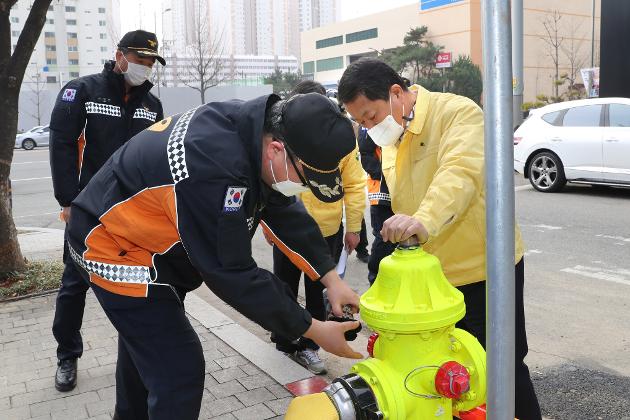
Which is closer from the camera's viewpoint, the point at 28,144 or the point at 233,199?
the point at 233,199

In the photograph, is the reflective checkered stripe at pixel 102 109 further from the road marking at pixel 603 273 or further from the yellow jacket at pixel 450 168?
the road marking at pixel 603 273

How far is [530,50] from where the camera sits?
168 ft

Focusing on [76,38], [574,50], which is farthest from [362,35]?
[76,38]

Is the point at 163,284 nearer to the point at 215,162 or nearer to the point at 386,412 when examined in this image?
the point at 215,162

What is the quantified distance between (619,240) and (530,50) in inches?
1885

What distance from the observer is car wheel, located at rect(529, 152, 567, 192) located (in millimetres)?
10609

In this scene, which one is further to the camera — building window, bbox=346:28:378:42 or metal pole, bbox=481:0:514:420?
building window, bbox=346:28:378:42

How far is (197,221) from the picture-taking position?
6.19 feet

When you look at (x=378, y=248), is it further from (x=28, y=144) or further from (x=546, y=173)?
(x=28, y=144)

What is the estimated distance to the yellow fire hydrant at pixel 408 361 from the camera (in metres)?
1.65

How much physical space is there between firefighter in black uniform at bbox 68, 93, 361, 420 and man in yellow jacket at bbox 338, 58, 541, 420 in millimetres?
490

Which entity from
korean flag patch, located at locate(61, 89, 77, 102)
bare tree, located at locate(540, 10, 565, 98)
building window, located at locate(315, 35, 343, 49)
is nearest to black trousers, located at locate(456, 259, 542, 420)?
korean flag patch, located at locate(61, 89, 77, 102)

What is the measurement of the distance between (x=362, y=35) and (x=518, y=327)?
7039 centimetres

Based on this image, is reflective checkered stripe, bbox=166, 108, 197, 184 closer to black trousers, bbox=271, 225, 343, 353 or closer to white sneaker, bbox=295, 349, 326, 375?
black trousers, bbox=271, 225, 343, 353
